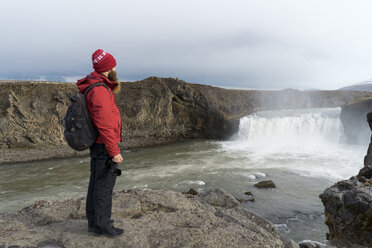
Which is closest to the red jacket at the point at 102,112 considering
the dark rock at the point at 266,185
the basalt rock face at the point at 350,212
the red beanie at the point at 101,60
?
the red beanie at the point at 101,60

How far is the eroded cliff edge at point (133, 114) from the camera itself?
23.0 m

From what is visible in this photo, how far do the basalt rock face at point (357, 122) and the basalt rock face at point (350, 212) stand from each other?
77.6ft

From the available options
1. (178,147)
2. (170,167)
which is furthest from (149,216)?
(178,147)

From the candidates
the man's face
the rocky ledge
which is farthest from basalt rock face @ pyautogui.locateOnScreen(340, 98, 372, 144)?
the man's face

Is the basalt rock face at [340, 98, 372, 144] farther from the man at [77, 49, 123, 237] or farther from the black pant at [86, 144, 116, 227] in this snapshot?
the black pant at [86, 144, 116, 227]

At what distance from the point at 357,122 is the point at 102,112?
96.6 feet

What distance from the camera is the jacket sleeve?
8.94ft

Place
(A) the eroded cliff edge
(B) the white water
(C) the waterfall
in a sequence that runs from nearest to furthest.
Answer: (B) the white water → (A) the eroded cliff edge → (C) the waterfall

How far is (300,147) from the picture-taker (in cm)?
2444

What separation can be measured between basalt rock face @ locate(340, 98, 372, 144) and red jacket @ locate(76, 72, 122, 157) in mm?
28762

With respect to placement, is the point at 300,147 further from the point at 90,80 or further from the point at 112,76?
the point at 90,80

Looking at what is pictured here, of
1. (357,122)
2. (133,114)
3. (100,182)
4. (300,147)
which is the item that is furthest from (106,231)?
(357,122)

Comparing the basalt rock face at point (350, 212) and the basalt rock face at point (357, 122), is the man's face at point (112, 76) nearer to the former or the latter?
the basalt rock face at point (350, 212)

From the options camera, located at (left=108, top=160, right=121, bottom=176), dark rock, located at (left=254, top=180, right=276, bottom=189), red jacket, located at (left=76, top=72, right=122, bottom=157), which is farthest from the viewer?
dark rock, located at (left=254, top=180, right=276, bottom=189)
